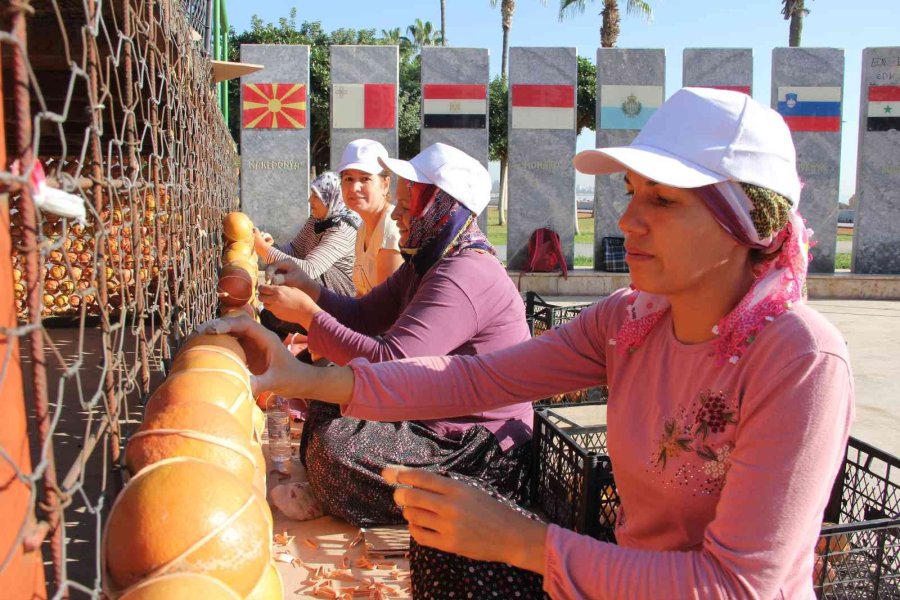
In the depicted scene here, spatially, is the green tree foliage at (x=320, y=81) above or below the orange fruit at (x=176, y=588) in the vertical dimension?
above

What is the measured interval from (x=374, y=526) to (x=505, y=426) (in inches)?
26.5

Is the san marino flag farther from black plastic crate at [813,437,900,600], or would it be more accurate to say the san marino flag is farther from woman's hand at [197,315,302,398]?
woman's hand at [197,315,302,398]

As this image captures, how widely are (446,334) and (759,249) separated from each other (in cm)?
144

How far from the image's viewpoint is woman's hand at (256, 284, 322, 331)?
118 inches

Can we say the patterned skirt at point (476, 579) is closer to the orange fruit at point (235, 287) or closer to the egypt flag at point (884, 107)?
the orange fruit at point (235, 287)

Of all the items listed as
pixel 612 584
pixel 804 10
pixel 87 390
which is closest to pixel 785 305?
pixel 612 584

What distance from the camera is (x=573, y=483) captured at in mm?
2805

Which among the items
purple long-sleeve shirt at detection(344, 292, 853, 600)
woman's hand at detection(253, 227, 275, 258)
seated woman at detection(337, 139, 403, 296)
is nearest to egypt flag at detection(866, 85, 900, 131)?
seated woman at detection(337, 139, 403, 296)

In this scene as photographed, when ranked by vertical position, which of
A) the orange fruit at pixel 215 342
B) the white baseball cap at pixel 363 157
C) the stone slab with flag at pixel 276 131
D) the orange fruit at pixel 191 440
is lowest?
the orange fruit at pixel 191 440

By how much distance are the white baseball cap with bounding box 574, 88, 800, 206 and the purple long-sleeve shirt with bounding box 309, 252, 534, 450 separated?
138cm

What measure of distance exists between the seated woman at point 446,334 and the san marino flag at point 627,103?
8637 millimetres

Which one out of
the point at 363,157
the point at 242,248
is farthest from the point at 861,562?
the point at 242,248

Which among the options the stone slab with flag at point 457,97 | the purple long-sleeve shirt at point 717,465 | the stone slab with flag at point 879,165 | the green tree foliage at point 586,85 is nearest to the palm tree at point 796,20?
the green tree foliage at point 586,85

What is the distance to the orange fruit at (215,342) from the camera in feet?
5.91
